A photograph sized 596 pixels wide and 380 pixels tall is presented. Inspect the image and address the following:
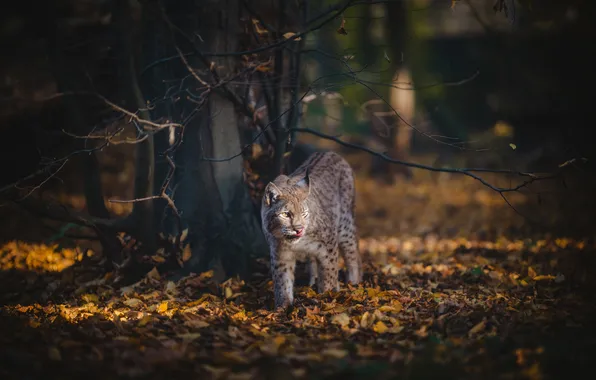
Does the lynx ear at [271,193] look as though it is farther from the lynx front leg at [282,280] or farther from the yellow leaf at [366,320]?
the yellow leaf at [366,320]

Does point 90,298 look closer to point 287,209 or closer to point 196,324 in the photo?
point 196,324

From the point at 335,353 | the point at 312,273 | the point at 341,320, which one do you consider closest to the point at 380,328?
the point at 341,320

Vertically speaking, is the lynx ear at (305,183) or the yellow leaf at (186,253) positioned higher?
the lynx ear at (305,183)

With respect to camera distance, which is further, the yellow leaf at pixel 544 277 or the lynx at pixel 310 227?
the yellow leaf at pixel 544 277

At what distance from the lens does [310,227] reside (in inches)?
264

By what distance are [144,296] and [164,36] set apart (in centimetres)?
311

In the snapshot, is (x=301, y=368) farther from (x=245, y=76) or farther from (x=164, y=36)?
(x=164, y=36)

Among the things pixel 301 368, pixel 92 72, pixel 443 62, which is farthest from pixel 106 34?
pixel 443 62

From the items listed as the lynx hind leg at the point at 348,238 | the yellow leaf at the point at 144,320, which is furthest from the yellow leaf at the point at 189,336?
the lynx hind leg at the point at 348,238

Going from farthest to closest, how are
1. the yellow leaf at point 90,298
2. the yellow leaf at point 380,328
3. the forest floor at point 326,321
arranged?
the yellow leaf at point 90,298
the yellow leaf at point 380,328
the forest floor at point 326,321

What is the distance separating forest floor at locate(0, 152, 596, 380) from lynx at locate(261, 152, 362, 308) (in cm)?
29

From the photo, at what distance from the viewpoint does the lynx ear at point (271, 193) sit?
254 inches

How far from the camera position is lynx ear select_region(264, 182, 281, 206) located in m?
6.45

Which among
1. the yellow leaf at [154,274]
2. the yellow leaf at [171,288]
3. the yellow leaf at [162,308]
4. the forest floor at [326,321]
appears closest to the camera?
the forest floor at [326,321]
